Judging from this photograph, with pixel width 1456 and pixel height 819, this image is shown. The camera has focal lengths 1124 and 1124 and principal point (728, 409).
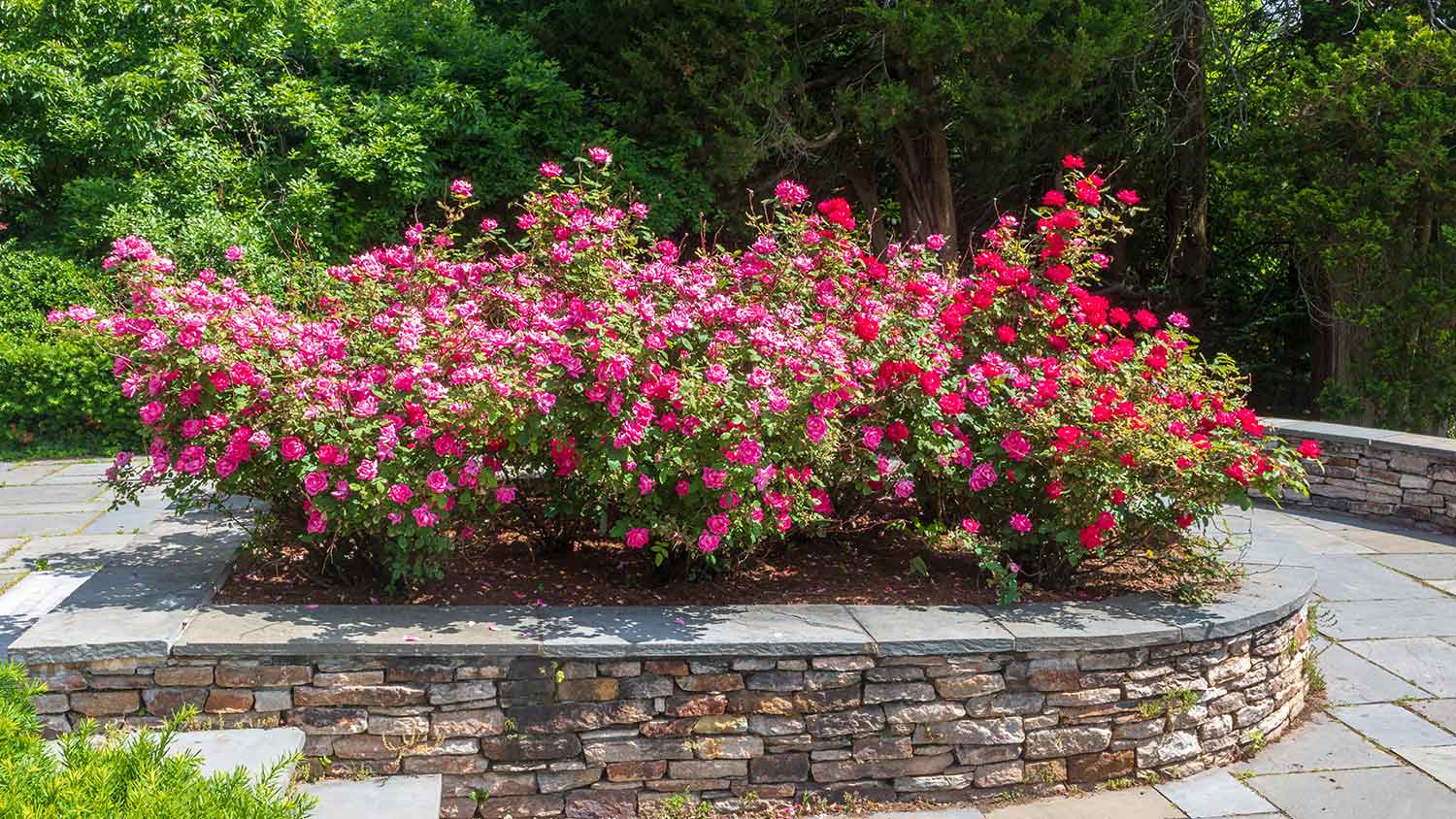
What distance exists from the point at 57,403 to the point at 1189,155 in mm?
8379

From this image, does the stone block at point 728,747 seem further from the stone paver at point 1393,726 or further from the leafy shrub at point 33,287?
the leafy shrub at point 33,287

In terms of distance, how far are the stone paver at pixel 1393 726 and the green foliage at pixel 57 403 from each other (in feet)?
21.6

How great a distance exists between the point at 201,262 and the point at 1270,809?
6.81 metres

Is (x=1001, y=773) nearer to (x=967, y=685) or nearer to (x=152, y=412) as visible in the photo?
(x=967, y=685)

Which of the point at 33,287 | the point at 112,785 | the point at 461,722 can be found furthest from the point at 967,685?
the point at 33,287

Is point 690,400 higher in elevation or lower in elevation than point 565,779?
higher

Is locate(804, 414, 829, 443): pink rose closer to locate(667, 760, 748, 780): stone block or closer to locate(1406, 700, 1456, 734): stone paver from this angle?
locate(667, 760, 748, 780): stone block

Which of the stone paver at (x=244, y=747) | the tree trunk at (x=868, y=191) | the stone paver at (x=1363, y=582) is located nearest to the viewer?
the stone paver at (x=244, y=747)

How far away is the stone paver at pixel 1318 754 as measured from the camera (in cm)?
328

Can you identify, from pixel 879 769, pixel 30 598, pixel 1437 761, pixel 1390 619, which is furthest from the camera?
pixel 1390 619

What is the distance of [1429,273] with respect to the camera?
303 inches

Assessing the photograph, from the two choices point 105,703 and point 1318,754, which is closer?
point 105,703

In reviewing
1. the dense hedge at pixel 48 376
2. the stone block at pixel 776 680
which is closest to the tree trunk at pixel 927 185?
the dense hedge at pixel 48 376

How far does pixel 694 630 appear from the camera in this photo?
299cm
